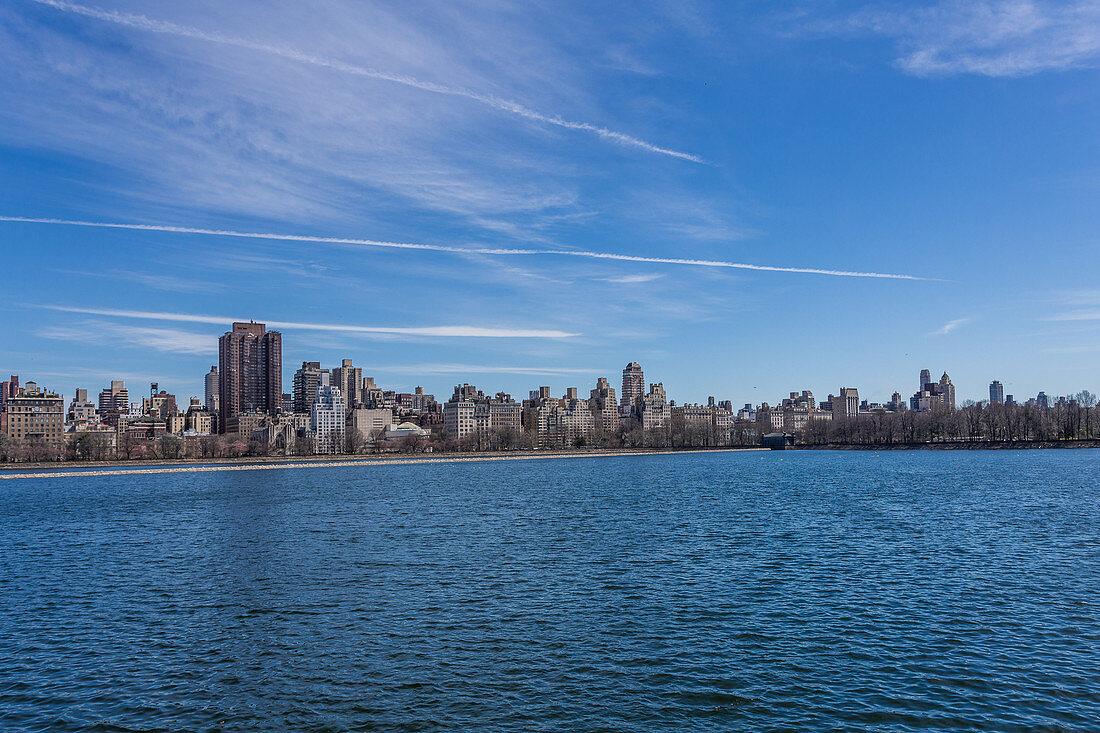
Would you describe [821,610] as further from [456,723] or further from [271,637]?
[271,637]

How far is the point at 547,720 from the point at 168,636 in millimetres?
14083

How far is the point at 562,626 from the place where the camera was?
24.4 metres

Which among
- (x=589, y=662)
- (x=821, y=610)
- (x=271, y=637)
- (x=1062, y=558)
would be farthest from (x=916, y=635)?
(x=271, y=637)

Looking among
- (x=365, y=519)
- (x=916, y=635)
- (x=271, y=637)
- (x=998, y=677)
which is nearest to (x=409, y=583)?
(x=271, y=637)

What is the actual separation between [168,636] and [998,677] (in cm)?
2414

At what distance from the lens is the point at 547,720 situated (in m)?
17.0

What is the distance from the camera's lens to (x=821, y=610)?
85.1ft

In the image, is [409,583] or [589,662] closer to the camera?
[589,662]

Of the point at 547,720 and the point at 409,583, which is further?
the point at 409,583

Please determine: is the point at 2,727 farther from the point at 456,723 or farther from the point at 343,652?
the point at 456,723

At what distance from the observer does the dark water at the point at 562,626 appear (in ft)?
58.0

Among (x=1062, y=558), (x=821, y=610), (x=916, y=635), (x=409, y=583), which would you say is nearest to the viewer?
(x=916, y=635)

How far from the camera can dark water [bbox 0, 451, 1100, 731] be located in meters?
17.7

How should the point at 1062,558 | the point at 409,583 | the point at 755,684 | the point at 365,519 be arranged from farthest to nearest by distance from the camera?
the point at 365,519
the point at 1062,558
the point at 409,583
the point at 755,684
